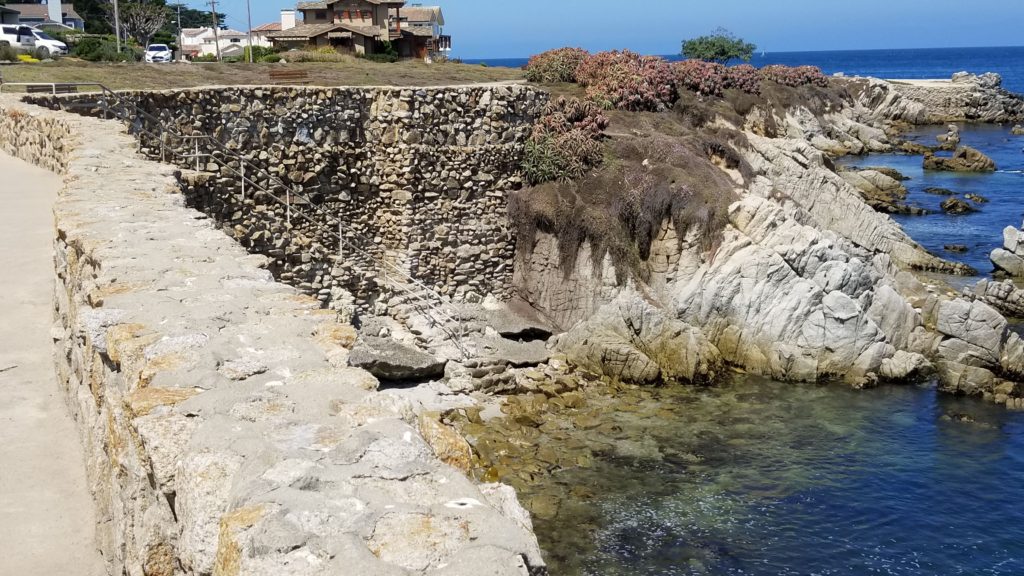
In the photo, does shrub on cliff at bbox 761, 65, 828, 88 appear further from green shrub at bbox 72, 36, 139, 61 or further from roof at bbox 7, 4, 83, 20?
roof at bbox 7, 4, 83, 20

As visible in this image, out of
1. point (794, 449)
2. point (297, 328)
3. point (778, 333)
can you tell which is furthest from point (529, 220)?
point (297, 328)

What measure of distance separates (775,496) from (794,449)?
8.00 ft

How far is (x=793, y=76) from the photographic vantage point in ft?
197

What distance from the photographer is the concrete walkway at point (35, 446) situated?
589cm

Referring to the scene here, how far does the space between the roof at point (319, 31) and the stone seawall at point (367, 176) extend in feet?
107

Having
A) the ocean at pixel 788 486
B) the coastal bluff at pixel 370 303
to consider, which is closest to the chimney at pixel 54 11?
the coastal bluff at pixel 370 303

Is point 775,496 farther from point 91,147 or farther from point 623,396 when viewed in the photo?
point 91,147

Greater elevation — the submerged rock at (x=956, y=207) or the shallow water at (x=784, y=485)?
the submerged rock at (x=956, y=207)

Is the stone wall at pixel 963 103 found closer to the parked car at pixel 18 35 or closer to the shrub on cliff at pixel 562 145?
the shrub on cliff at pixel 562 145

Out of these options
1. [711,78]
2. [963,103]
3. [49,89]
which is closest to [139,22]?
[711,78]

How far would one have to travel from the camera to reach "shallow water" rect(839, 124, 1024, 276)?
125 ft

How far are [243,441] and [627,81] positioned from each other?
3114 cm

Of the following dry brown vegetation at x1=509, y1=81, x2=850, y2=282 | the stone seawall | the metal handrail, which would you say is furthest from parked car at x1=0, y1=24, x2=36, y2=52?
dry brown vegetation at x1=509, y1=81, x2=850, y2=282

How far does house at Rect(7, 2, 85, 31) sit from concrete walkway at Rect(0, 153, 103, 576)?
74.0 meters
